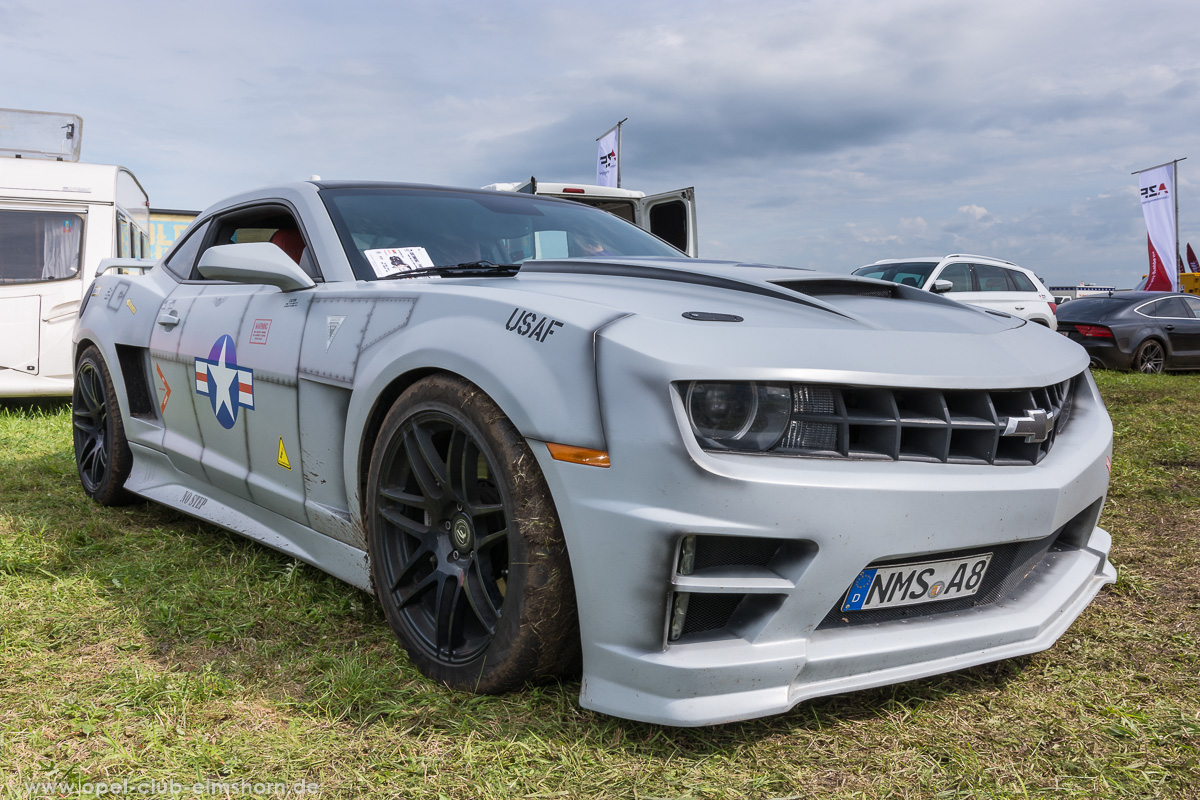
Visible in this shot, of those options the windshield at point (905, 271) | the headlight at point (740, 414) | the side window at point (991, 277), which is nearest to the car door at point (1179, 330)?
the side window at point (991, 277)

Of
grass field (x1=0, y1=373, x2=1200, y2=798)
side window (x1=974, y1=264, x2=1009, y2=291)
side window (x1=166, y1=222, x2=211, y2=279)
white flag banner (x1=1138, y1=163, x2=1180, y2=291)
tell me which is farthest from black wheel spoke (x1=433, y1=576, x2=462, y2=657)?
white flag banner (x1=1138, y1=163, x2=1180, y2=291)

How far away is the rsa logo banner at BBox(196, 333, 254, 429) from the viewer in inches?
110

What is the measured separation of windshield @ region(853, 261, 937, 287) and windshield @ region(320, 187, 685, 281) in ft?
27.2

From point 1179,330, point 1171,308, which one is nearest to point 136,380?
point 1179,330

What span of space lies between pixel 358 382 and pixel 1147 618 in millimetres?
2380

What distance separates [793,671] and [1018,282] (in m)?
11.8

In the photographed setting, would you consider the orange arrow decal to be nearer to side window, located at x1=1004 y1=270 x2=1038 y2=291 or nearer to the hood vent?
the hood vent

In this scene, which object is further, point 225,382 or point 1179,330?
point 1179,330

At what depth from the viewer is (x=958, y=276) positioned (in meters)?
11.2

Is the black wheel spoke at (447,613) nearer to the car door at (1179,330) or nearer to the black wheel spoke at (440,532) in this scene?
the black wheel spoke at (440,532)

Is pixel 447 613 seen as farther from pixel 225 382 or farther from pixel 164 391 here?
pixel 164 391

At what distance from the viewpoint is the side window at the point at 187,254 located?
367 centimetres

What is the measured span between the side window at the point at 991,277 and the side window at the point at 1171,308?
6.74 ft

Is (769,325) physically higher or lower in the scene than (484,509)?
higher
